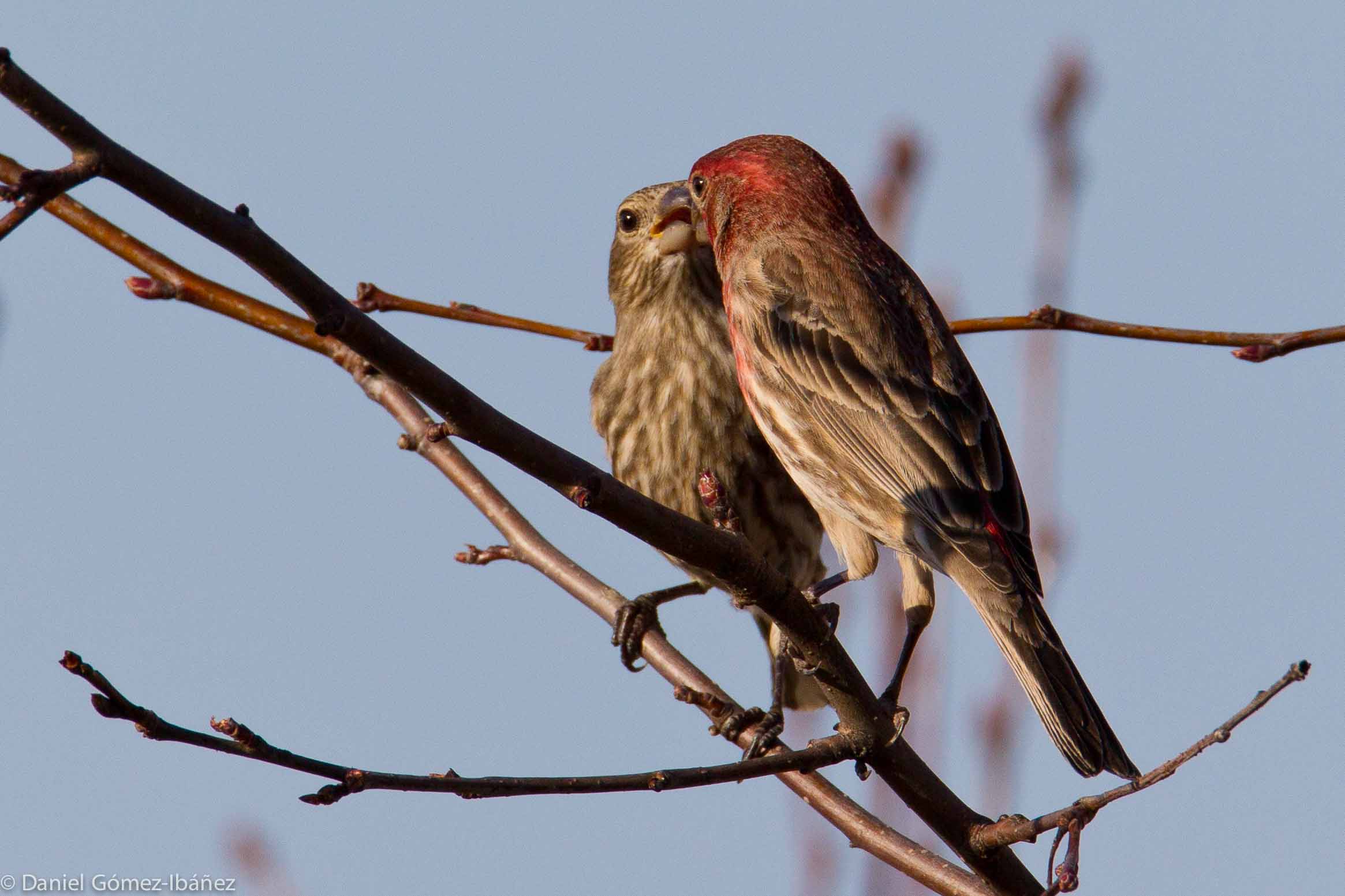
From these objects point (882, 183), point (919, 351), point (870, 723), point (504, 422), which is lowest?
point (870, 723)

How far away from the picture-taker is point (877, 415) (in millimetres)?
5438

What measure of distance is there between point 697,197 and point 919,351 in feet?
4.99

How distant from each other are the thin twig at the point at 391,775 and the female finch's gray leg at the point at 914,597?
1411mm

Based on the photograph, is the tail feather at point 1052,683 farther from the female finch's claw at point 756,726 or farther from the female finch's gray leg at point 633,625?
the female finch's gray leg at point 633,625

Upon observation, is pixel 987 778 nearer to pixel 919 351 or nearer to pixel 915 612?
pixel 915 612

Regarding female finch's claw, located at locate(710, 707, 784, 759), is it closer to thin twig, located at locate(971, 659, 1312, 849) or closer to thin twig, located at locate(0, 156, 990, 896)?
thin twig, located at locate(0, 156, 990, 896)

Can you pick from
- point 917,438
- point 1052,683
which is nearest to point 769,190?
point 917,438

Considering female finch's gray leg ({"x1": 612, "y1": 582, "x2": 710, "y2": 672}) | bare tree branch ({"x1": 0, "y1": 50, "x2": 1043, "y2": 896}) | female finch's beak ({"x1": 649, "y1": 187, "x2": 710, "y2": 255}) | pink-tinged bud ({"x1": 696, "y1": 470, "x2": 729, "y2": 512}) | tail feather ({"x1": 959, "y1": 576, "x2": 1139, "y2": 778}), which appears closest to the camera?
bare tree branch ({"x1": 0, "y1": 50, "x2": 1043, "y2": 896})

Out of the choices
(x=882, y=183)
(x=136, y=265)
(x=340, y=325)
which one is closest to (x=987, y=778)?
(x=882, y=183)

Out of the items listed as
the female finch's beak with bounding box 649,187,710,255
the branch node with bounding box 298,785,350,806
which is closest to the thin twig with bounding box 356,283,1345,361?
the female finch's beak with bounding box 649,187,710,255

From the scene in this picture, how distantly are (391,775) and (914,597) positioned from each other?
2573 millimetres

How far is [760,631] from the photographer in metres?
7.04

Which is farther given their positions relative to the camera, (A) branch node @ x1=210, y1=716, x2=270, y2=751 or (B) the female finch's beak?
(B) the female finch's beak

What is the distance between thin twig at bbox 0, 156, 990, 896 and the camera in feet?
16.2
